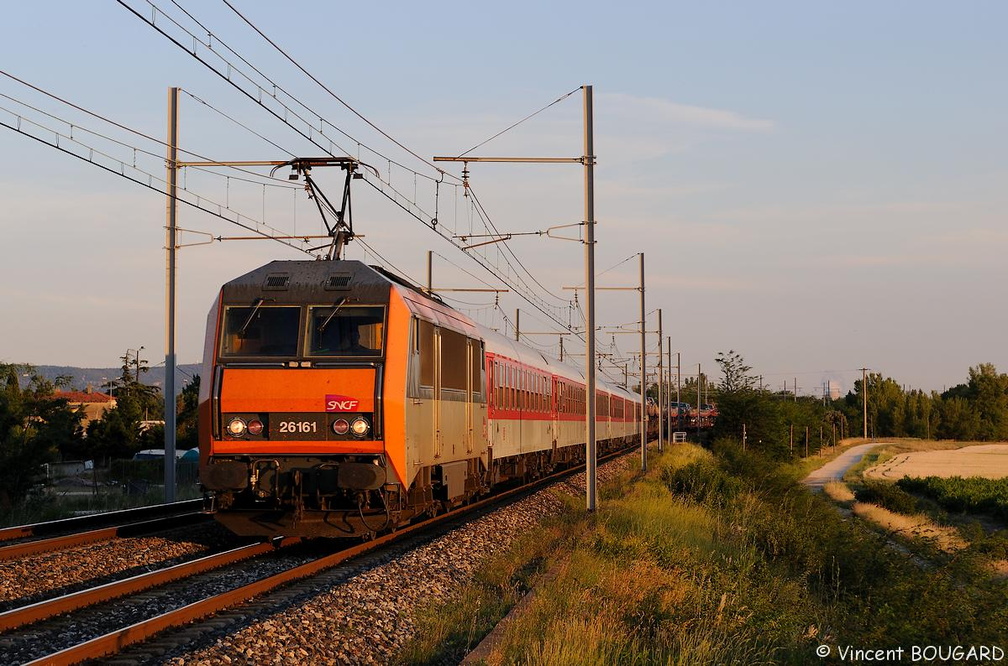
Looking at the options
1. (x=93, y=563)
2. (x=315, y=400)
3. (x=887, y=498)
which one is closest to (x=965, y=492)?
(x=887, y=498)

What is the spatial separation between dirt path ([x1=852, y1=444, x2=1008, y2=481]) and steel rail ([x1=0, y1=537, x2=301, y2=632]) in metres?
61.8

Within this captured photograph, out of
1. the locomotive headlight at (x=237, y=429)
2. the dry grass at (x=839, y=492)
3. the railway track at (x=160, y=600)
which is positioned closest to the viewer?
the railway track at (x=160, y=600)

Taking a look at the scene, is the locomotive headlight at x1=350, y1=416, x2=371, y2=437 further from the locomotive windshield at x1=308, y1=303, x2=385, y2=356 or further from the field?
the field

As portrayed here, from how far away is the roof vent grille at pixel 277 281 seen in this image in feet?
46.4

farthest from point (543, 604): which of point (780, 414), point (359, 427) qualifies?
point (780, 414)

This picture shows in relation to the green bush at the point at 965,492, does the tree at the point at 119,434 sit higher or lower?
higher

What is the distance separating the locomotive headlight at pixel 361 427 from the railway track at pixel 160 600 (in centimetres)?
152

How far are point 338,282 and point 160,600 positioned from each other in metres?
4.88

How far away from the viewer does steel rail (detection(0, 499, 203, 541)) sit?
48.9ft

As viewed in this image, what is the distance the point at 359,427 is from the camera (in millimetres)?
13555

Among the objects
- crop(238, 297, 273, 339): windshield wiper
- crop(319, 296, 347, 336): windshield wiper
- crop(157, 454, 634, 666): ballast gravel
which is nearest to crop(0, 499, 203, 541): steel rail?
crop(238, 297, 273, 339): windshield wiper

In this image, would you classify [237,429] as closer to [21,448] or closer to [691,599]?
[691,599]

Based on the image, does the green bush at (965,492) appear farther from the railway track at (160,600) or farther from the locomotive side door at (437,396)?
the railway track at (160,600)

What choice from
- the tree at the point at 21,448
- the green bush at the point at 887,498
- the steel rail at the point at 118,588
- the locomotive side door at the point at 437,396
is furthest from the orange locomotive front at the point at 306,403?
the green bush at the point at 887,498
